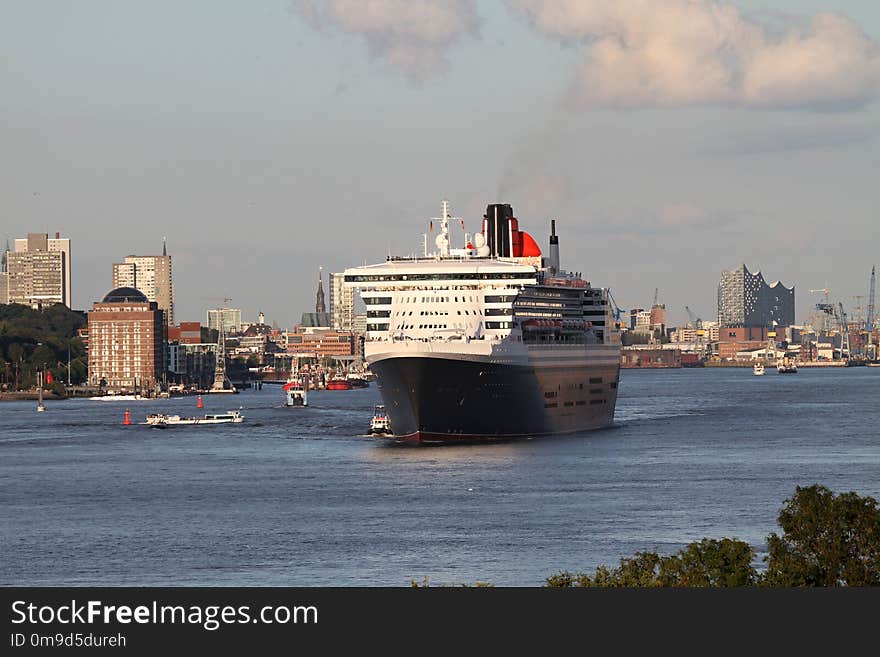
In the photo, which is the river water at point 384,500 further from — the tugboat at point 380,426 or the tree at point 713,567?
the tree at point 713,567

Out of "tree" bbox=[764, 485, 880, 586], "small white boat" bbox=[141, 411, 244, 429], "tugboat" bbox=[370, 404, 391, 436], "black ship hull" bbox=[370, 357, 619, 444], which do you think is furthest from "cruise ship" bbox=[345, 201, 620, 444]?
"tree" bbox=[764, 485, 880, 586]

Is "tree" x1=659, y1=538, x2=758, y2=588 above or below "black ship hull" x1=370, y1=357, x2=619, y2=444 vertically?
below

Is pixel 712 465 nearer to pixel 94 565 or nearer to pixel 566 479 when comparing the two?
pixel 566 479

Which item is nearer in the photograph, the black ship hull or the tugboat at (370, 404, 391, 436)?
the black ship hull

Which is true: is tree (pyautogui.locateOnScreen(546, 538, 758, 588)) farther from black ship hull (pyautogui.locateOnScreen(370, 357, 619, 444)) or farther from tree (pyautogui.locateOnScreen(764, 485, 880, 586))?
black ship hull (pyautogui.locateOnScreen(370, 357, 619, 444))

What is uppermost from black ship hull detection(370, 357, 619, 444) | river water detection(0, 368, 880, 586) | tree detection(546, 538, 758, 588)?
black ship hull detection(370, 357, 619, 444)

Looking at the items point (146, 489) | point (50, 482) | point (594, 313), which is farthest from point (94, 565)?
point (594, 313)
